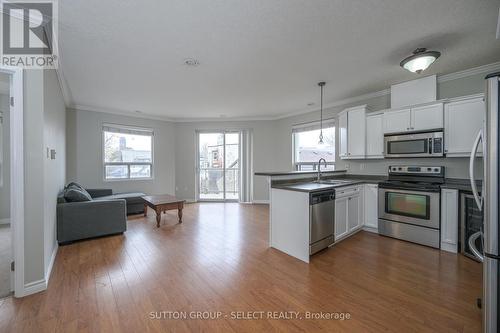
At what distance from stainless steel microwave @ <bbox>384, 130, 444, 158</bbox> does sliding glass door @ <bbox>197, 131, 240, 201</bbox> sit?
4167mm

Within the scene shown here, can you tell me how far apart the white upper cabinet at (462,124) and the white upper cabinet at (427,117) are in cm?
8

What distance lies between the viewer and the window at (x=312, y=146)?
5227 mm

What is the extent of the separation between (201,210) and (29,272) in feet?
12.2

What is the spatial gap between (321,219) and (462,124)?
2504 millimetres

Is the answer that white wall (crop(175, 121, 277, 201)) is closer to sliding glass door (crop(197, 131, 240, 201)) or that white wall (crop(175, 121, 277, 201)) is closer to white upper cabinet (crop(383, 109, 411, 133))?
sliding glass door (crop(197, 131, 240, 201))

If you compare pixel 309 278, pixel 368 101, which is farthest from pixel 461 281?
pixel 368 101

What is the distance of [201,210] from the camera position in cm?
562

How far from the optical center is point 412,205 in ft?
10.6

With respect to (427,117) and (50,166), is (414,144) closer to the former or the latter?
(427,117)

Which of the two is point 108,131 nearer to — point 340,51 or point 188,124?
point 188,124

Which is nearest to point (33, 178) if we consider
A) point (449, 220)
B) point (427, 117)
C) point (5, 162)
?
point (5, 162)

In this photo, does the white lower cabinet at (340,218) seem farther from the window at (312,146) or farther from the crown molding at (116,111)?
the crown molding at (116,111)

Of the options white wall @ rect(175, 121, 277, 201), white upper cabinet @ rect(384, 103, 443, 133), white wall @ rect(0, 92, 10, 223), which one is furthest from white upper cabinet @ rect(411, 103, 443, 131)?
white wall @ rect(0, 92, 10, 223)

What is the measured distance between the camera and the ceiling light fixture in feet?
8.21
